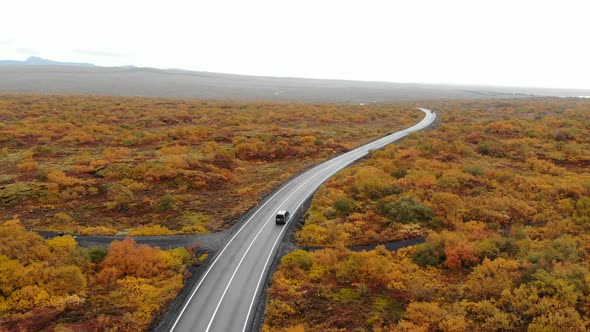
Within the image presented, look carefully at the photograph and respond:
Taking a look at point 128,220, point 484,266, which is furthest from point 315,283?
point 128,220

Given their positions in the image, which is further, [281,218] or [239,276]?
[281,218]

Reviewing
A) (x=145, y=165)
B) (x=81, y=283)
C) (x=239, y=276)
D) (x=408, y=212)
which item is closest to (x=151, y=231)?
(x=81, y=283)

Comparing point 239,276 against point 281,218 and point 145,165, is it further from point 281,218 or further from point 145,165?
point 145,165

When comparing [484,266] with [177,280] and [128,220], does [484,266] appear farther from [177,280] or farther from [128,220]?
[128,220]

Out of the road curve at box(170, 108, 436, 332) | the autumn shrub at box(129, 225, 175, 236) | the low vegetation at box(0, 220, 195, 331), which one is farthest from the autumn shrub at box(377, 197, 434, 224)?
the autumn shrub at box(129, 225, 175, 236)

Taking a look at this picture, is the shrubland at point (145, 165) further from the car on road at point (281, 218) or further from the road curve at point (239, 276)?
the car on road at point (281, 218)

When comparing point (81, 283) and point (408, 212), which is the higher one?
point (408, 212)
